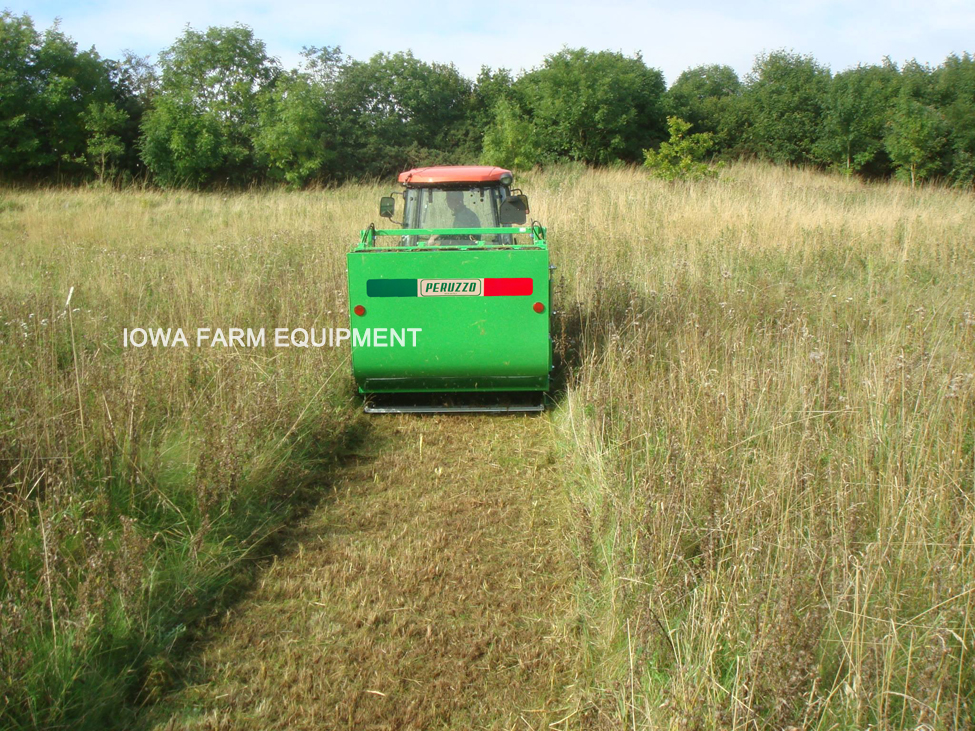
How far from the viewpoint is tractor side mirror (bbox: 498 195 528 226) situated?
7.38 metres

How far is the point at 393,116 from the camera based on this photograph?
32.8 m

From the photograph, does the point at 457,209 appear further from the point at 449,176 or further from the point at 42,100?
the point at 42,100

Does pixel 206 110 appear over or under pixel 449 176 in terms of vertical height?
over

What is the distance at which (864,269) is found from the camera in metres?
8.74

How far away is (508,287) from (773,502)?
272 centimetres

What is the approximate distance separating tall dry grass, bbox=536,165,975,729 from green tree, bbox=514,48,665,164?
2066 centimetres

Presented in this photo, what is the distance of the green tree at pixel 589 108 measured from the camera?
89.3 ft

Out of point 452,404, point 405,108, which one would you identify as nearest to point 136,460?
point 452,404

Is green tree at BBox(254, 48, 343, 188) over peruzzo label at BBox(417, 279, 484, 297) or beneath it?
over

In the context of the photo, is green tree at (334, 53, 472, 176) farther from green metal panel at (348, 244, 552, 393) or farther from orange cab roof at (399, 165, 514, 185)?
green metal panel at (348, 244, 552, 393)

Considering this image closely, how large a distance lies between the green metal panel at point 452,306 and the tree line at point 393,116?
1640 cm

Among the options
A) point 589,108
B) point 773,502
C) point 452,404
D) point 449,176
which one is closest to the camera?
point 773,502

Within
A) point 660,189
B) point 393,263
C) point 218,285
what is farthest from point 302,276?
point 660,189

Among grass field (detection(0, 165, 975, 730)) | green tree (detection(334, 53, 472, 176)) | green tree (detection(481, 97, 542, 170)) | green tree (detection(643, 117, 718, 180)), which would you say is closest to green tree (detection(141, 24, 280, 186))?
green tree (detection(334, 53, 472, 176))
